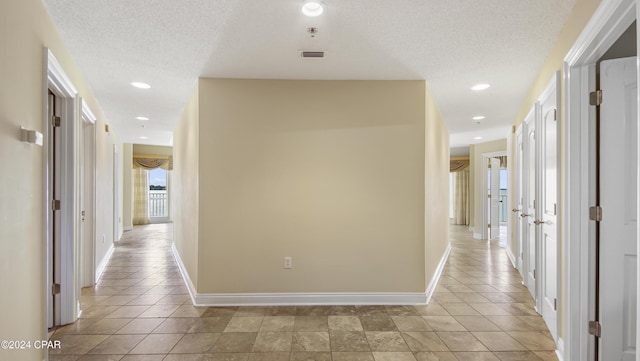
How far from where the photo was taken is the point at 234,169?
3.50m

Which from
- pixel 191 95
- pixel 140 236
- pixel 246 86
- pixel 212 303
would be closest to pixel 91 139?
pixel 191 95

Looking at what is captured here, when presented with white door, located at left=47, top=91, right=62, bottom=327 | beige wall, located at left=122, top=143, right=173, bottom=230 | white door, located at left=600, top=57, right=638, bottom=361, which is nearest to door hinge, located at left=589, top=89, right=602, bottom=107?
white door, located at left=600, top=57, right=638, bottom=361

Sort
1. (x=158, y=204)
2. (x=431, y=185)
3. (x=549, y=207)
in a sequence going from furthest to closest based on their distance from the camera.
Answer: (x=158, y=204) → (x=431, y=185) → (x=549, y=207)

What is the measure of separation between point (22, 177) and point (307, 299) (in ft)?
8.27

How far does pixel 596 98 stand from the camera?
213 centimetres

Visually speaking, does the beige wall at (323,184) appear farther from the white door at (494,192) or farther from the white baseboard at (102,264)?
the white door at (494,192)

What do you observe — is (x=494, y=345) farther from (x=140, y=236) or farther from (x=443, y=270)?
Result: (x=140, y=236)

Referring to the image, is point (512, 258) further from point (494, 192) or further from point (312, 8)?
point (312, 8)

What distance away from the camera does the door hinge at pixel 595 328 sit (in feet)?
6.94

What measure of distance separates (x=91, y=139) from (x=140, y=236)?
177 inches

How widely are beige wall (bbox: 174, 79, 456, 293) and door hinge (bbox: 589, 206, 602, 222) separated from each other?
1.57 m

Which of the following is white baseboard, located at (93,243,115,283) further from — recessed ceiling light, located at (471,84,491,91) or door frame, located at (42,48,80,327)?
recessed ceiling light, located at (471,84,491,91)

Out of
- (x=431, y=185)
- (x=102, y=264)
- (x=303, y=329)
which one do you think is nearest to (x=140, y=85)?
(x=102, y=264)

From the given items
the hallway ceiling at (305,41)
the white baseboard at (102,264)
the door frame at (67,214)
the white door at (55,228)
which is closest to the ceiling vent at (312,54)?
the hallway ceiling at (305,41)
